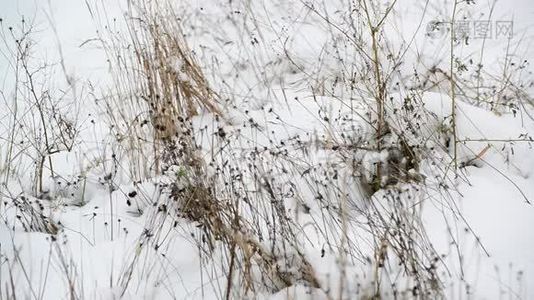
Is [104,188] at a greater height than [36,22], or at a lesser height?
lesser

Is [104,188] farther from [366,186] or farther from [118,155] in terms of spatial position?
[366,186]

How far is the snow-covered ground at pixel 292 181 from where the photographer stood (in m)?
1.49

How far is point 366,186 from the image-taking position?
2.02m

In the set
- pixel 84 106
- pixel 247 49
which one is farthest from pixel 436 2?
pixel 84 106

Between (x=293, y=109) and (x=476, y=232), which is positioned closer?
(x=476, y=232)

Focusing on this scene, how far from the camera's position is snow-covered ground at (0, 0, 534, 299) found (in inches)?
58.7

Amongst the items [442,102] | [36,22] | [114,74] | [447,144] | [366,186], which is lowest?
[366,186]

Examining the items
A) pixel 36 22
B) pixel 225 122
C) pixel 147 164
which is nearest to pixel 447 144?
pixel 225 122

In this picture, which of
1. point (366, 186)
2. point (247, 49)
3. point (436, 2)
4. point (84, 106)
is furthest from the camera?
point (436, 2)

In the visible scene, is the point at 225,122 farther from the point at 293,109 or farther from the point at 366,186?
the point at 366,186

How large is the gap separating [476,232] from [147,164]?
148 centimetres

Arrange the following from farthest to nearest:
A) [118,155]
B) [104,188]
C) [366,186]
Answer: [118,155] < [104,188] < [366,186]

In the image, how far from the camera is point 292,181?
2.03 meters

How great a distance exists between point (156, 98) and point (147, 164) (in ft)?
1.12
